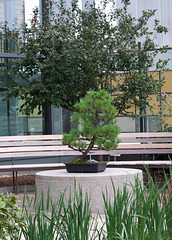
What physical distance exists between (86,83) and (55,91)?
2.12ft

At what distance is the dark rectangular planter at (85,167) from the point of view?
5883 millimetres

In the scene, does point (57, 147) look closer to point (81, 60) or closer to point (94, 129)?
point (81, 60)

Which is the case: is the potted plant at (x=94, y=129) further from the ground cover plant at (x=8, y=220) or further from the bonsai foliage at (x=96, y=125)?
the ground cover plant at (x=8, y=220)

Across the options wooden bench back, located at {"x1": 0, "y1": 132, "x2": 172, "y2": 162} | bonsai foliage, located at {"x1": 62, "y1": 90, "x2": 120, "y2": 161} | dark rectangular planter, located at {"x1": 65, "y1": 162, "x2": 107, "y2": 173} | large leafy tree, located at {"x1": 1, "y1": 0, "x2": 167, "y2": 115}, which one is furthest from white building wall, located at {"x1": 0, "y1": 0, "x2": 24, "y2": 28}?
dark rectangular planter, located at {"x1": 65, "y1": 162, "x2": 107, "y2": 173}

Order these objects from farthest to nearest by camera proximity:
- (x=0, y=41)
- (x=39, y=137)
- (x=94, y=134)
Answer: (x=0, y=41) → (x=39, y=137) → (x=94, y=134)

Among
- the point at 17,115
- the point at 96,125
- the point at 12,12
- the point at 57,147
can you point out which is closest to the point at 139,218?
the point at 96,125

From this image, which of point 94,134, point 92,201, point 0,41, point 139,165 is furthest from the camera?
point 0,41

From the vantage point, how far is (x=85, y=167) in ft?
19.4

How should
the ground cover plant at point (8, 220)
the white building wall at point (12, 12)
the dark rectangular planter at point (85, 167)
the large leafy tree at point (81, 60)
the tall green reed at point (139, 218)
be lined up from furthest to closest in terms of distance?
1. the white building wall at point (12, 12)
2. the large leafy tree at point (81, 60)
3. the dark rectangular planter at point (85, 167)
4. the ground cover plant at point (8, 220)
5. the tall green reed at point (139, 218)

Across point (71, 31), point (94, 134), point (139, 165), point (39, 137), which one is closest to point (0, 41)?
point (71, 31)

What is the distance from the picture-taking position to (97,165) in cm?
588

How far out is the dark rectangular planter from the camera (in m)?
5.88

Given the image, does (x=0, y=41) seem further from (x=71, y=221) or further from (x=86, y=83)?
(x=71, y=221)

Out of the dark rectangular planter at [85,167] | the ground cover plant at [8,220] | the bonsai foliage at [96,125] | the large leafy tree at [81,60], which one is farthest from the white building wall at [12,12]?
the ground cover plant at [8,220]
